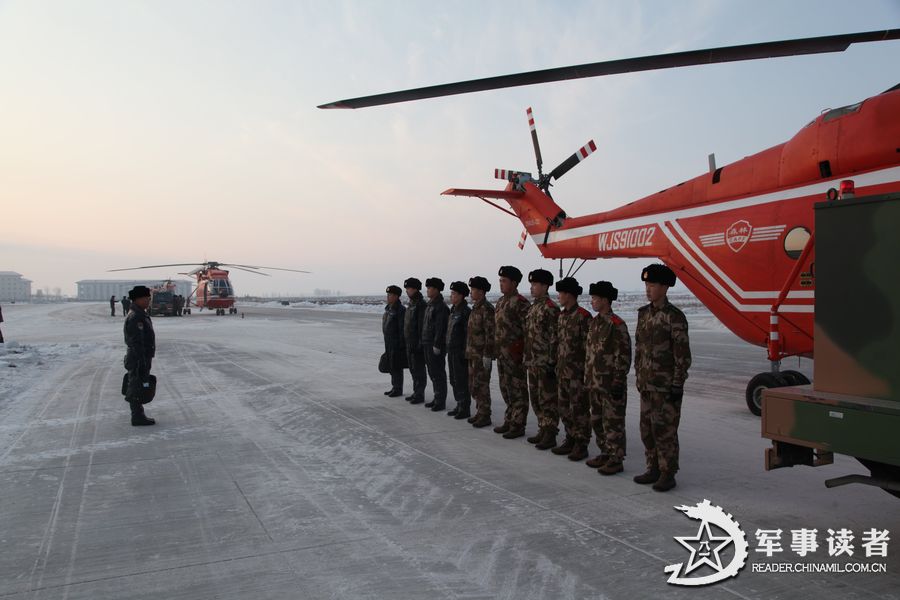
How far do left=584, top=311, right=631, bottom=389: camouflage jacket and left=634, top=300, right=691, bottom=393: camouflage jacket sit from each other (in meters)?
0.30

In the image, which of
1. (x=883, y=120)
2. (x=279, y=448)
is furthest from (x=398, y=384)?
(x=883, y=120)

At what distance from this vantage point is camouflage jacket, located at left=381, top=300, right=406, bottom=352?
902 cm

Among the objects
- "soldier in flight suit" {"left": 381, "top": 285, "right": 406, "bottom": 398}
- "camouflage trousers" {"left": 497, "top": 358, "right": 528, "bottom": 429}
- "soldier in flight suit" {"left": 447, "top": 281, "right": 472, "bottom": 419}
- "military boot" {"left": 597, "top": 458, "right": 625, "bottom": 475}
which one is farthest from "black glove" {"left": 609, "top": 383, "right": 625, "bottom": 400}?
"soldier in flight suit" {"left": 381, "top": 285, "right": 406, "bottom": 398}

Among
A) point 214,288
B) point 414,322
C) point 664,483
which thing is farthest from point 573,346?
point 214,288

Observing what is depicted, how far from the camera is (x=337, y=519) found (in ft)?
13.5

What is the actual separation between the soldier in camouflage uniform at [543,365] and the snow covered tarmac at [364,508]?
31cm

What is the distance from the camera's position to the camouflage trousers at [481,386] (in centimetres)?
715

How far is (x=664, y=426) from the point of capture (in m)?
4.71

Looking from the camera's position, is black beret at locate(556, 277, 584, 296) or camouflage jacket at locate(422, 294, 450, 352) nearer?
black beret at locate(556, 277, 584, 296)

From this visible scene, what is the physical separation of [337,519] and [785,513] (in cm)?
309

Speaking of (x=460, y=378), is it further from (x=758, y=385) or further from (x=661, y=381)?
(x=758, y=385)

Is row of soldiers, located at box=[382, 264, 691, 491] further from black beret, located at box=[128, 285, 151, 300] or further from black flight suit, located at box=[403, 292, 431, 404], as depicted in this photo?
black beret, located at box=[128, 285, 151, 300]

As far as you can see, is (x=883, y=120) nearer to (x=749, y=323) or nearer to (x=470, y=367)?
(x=749, y=323)

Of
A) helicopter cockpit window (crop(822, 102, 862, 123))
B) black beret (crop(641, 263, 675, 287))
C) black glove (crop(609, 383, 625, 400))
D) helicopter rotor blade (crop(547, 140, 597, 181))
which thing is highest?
helicopter rotor blade (crop(547, 140, 597, 181))
